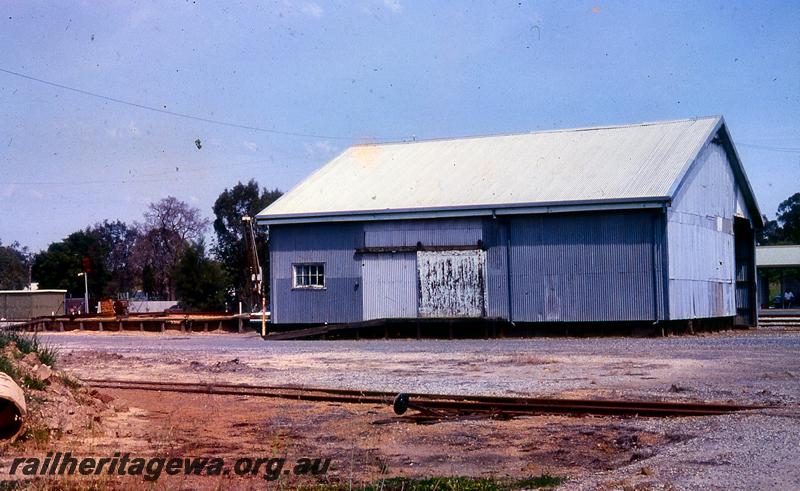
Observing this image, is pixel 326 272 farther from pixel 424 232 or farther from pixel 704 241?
pixel 704 241

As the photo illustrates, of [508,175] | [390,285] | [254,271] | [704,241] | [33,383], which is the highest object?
[508,175]

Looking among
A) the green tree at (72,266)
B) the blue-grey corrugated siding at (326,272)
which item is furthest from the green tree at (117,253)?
the blue-grey corrugated siding at (326,272)

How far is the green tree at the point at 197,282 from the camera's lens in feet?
197

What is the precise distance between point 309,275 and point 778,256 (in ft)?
137

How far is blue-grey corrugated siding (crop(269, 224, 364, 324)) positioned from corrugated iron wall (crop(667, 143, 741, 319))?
10.8 metres

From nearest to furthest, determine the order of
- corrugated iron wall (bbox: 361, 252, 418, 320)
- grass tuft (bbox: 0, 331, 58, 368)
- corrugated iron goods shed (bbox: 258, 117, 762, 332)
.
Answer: grass tuft (bbox: 0, 331, 58, 368) < corrugated iron goods shed (bbox: 258, 117, 762, 332) < corrugated iron wall (bbox: 361, 252, 418, 320)

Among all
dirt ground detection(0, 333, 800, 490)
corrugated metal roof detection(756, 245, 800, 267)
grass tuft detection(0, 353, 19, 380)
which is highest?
corrugated metal roof detection(756, 245, 800, 267)

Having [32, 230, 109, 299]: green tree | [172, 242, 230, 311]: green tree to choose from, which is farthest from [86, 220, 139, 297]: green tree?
[172, 242, 230, 311]: green tree

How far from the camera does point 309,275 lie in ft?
114

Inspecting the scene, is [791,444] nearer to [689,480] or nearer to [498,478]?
[689,480]

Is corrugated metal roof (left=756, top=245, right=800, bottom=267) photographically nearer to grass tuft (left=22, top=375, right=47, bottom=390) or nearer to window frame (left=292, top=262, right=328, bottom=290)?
window frame (left=292, top=262, right=328, bottom=290)

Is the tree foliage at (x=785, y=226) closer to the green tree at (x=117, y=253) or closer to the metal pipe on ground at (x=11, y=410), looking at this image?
the green tree at (x=117, y=253)

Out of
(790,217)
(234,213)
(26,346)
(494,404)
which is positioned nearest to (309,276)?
(26,346)

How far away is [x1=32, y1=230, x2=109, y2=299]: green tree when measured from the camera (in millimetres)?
79500
